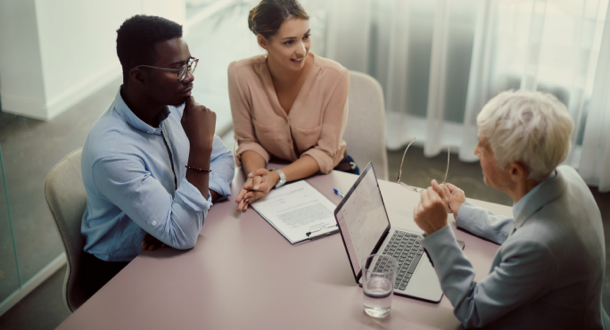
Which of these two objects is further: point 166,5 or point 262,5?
point 166,5

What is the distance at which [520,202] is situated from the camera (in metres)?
1.20

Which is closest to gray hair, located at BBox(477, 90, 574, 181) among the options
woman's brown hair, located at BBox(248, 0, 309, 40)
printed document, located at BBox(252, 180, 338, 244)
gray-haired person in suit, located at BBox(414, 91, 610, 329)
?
gray-haired person in suit, located at BBox(414, 91, 610, 329)

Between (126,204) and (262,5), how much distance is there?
100 centimetres

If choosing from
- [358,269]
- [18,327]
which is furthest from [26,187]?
[358,269]

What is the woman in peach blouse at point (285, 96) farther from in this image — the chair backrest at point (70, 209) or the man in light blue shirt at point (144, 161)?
the chair backrest at point (70, 209)

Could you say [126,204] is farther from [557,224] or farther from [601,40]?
[601,40]

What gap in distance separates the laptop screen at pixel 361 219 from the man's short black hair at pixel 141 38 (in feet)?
2.38

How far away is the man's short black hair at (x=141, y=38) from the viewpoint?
149cm

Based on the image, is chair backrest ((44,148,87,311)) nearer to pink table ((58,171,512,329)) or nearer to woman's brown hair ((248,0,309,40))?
pink table ((58,171,512,329))

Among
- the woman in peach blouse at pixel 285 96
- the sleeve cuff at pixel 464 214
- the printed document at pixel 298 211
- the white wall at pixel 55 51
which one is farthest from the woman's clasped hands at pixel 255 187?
the white wall at pixel 55 51

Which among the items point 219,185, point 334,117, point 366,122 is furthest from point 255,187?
point 366,122

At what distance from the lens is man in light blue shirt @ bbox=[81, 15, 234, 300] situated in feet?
4.82

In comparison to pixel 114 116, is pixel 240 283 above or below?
below

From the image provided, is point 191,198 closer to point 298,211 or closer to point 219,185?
point 219,185
